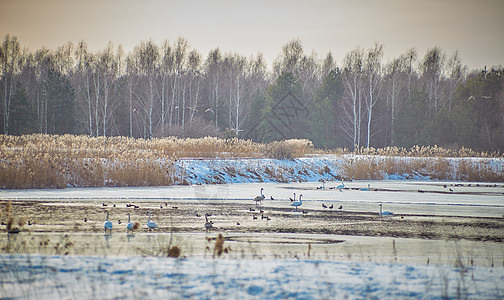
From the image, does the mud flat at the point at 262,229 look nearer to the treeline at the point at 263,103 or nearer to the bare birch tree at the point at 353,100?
the treeline at the point at 263,103

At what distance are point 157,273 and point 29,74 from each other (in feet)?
226

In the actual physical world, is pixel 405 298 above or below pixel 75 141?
below

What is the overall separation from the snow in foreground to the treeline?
106 feet

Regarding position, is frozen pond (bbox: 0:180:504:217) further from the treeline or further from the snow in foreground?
the treeline

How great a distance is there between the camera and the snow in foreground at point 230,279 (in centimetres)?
576

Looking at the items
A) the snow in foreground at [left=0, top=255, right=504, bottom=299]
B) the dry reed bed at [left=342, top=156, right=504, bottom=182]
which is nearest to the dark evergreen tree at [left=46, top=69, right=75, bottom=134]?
the dry reed bed at [left=342, top=156, right=504, bottom=182]

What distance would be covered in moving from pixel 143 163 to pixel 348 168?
12837mm

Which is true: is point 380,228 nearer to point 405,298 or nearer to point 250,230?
point 250,230

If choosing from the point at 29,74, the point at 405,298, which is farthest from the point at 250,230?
the point at 29,74

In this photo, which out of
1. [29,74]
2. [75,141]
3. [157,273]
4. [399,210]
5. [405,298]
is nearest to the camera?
[405,298]

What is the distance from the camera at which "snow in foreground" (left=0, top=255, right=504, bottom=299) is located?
576 cm

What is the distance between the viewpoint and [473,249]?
9.24 m

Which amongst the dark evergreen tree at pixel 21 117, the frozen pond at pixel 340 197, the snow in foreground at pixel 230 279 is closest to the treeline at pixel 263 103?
the dark evergreen tree at pixel 21 117

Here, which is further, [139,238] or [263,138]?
[263,138]
